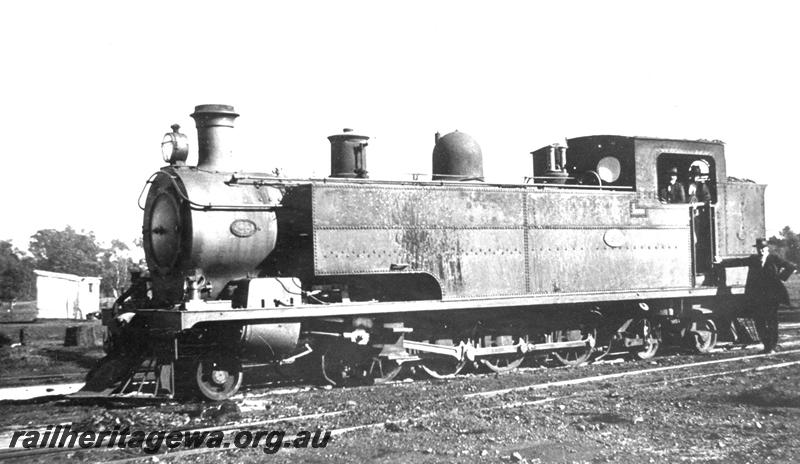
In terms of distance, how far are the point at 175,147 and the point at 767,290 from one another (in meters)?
9.37

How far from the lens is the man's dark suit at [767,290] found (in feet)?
39.6

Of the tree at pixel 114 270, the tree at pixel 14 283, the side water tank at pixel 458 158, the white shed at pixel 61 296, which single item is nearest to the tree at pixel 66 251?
the tree at pixel 114 270

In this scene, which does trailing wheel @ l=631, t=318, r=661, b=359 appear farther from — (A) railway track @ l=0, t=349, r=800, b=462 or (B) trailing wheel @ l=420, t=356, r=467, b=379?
(B) trailing wheel @ l=420, t=356, r=467, b=379

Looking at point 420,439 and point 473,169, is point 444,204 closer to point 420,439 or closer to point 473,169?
point 473,169

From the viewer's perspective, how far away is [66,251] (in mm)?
78500

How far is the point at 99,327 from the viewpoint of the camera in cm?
1802

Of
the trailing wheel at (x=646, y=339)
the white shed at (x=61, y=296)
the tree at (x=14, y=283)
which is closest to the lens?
the trailing wheel at (x=646, y=339)

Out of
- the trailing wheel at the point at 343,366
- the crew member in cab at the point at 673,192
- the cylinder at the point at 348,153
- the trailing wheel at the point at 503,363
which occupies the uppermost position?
the cylinder at the point at 348,153

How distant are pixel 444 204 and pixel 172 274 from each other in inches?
136

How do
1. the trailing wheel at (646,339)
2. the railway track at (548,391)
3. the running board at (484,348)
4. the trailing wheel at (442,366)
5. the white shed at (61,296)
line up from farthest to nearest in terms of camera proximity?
the white shed at (61,296) → the trailing wheel at (646,339) → the trailing wheel at (442,366) → the running board at (484,348) → the railway track at (548,391)

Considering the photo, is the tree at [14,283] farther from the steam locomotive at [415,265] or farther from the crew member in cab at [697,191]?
the crew member in cab at [697,191]

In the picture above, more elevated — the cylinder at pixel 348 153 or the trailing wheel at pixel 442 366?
the cylinder at pixel 348 153

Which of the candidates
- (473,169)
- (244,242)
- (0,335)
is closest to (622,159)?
(473,169)

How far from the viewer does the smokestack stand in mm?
8992
